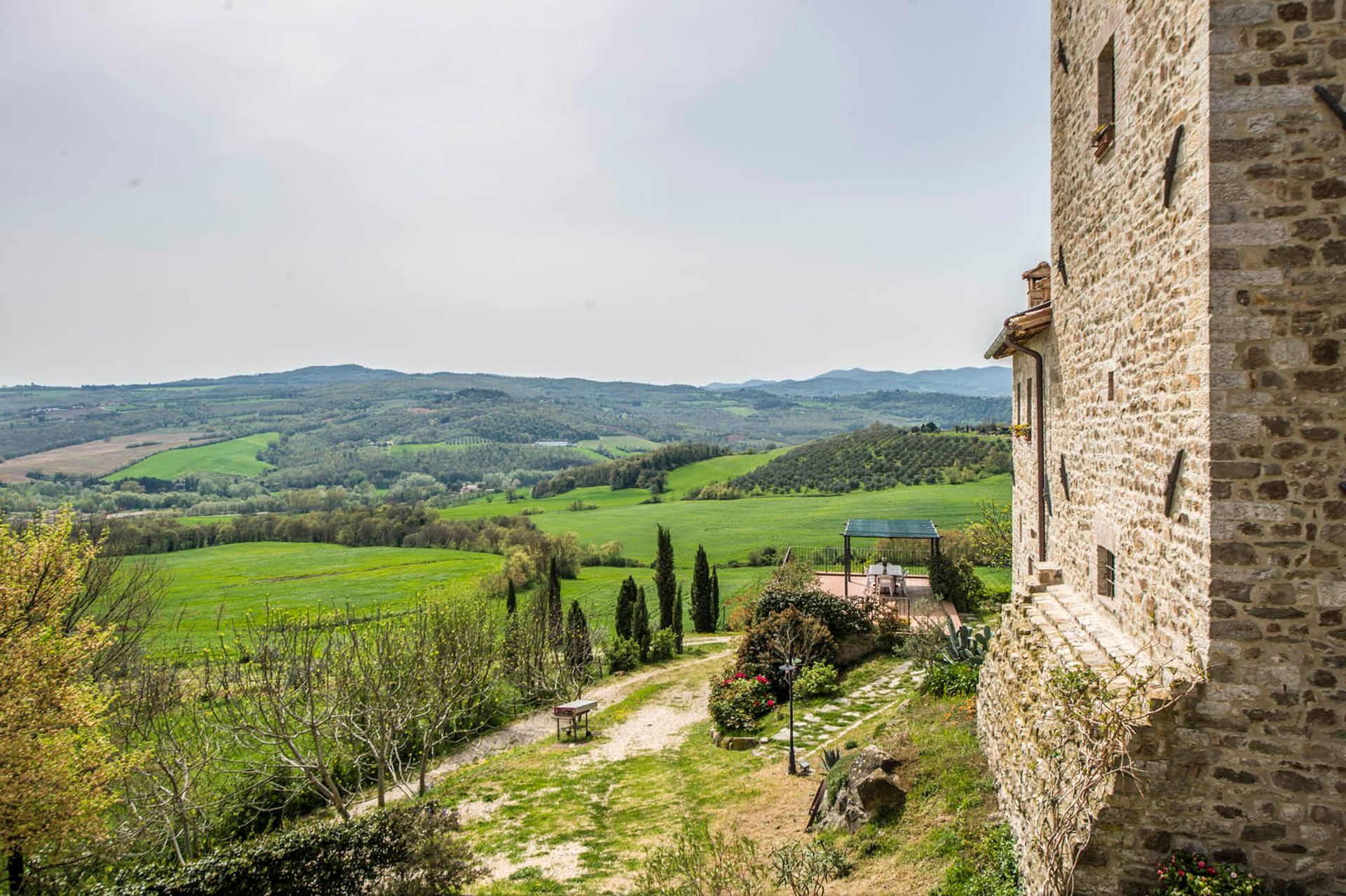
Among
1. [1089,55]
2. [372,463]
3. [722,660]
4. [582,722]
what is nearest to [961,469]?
[722,660]

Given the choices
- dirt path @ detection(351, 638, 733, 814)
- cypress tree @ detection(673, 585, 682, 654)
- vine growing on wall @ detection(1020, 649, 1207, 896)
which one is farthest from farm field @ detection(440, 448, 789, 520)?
vine growing on wall @ detection(1020, 649, 1207, 896)

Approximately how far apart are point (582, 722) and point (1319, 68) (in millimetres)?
25023

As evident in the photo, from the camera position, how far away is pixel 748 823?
1229cm

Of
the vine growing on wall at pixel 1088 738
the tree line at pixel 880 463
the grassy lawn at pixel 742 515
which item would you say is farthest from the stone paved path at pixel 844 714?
the tree line at pixel 880 463

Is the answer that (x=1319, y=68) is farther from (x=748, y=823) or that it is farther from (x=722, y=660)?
(x=722, y=660)

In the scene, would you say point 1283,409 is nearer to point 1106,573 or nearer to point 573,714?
point 1106,573

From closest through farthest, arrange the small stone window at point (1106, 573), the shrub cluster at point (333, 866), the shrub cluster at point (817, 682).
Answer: the small stone window at point (1106, 573)
the shrub cluster at point (333, 866)
the shrub cluster at point (817, 682)

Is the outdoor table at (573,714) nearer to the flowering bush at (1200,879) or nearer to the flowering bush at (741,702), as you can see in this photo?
the flowering bush at (741,702)

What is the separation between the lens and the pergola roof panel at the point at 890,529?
2473 centimetres

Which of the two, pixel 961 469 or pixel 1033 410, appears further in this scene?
pixel 961 469

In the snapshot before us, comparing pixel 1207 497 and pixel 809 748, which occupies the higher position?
pixel 1207 497

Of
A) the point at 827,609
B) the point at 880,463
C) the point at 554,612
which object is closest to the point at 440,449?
the point at 880,463

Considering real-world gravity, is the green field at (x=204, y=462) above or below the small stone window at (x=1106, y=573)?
below

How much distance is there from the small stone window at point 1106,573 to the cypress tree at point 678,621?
3014 centimetres
